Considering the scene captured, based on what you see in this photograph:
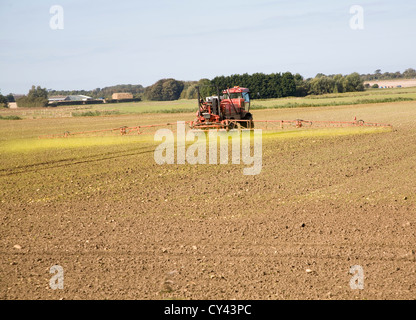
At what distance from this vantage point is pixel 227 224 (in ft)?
31.1

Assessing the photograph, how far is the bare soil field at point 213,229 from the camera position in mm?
6742

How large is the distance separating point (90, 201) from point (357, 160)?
8.55 m

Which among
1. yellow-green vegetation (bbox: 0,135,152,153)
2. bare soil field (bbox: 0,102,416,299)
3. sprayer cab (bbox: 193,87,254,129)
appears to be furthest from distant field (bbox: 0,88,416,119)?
bare soil field (bbox: 0,102,416,299)

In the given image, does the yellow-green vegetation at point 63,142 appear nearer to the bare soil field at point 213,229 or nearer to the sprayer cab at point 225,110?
the sprayer cab at point 225,110

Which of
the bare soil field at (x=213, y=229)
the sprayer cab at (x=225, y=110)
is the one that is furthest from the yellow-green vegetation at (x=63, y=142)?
the bare soil field at (x=213, y=229)

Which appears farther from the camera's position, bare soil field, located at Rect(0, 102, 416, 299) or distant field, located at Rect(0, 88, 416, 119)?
distant field, located at Rect(0, 88, 416, 119)

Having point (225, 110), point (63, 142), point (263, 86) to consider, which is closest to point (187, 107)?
point (263, 86)

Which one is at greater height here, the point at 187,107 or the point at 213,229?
the point at 187,107

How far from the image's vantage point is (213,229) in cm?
917

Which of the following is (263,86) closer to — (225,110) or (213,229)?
(225,110)

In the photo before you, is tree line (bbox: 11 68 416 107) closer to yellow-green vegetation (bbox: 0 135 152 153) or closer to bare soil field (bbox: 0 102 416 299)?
yellow-green vegetation (bbox: 0 135 152 153)

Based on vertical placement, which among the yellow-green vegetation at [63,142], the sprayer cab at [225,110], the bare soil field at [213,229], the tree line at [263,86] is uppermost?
the tree line at [263,86]

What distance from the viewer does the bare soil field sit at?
6.74 meters
